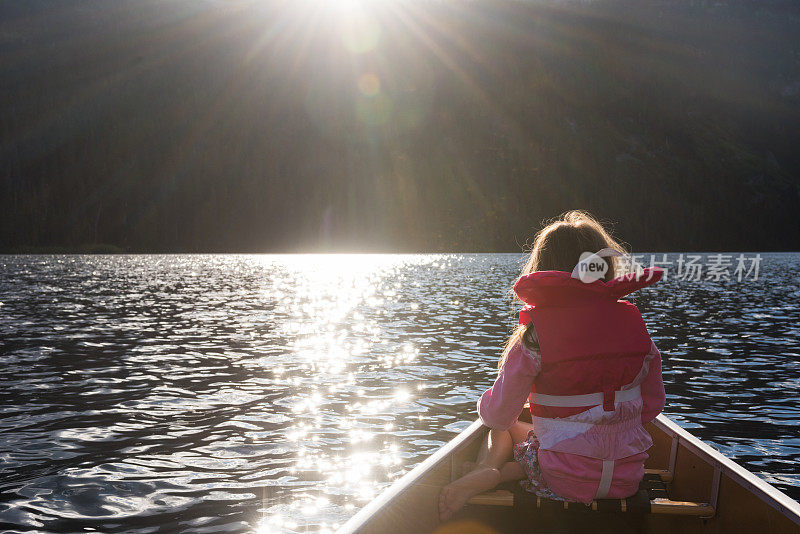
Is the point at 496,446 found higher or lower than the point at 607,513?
higher

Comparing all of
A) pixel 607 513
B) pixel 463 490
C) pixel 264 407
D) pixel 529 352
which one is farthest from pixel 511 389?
pixel 264 407

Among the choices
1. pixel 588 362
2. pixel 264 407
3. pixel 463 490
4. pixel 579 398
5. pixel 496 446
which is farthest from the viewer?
pixel 264 407

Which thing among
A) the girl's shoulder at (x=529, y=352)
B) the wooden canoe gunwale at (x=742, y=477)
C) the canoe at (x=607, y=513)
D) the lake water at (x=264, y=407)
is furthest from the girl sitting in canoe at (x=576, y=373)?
the lake water at (x=264, y=407)

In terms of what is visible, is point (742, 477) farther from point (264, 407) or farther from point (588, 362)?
point (264, 407)

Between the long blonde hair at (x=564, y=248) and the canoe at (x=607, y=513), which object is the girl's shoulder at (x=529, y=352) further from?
the canoe at (x=607, y=513)

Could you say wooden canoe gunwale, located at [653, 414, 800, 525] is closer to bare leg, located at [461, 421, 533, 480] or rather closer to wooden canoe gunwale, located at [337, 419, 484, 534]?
bare leg, located at [461, 421, 533, 480]

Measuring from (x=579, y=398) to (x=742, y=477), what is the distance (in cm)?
150

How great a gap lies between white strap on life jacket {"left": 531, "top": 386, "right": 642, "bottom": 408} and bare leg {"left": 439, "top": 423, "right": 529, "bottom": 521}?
670 millimetres

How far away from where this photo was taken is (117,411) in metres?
12.0

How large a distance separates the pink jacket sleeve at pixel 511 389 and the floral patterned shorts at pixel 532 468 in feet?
1.21

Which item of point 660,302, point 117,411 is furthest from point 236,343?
point 660,302

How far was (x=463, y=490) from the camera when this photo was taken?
455cm

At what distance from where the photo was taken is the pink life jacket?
156 inches

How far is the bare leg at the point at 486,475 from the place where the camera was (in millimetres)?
4543
